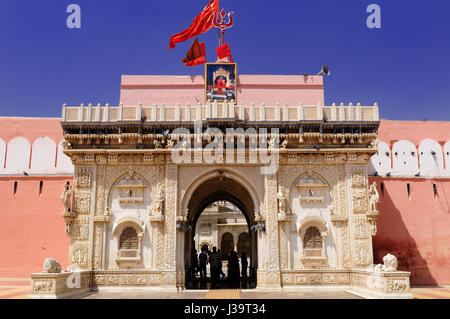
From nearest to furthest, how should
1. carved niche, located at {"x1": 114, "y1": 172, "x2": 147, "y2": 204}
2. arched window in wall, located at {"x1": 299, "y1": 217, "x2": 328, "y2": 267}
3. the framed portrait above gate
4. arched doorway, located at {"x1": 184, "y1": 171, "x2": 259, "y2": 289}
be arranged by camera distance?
arched window in wall, located at {"x1": 299, "y1": 217, "x2": 328, "y2": 267}
carved niche, located at {"x1": 114, "y1": 172, "x2": 147, "y2": 204}
arched doorway, located at {"x1": 184, "y1": 171, "x2": 259, "y2": 289}
the framed portrait above gate

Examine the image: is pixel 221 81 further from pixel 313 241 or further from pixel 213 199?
pixel 313 241

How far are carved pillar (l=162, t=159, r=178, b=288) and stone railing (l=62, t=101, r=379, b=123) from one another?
1793mm

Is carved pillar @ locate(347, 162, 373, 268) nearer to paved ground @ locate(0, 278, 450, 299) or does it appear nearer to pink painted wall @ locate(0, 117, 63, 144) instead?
paved ground @ locate(0, 278, 450, 299)

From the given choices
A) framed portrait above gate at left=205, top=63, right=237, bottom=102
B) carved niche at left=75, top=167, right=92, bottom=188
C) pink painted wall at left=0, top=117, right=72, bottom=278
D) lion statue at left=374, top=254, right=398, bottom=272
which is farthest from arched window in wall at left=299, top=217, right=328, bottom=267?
pink painted wall at left=0, top=117, right=72, bottom=278

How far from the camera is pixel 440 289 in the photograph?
1419 centimetres

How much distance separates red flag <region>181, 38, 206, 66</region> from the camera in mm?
16156

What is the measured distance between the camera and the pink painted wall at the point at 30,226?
15242mm

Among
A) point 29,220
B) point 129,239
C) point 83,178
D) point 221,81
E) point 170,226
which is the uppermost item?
point 221,81

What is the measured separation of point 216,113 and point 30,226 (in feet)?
26.6

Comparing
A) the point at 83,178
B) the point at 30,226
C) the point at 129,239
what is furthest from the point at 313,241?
the point at 30,226

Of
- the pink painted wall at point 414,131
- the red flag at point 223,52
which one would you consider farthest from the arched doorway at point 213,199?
the pink painted wall at point 414,131

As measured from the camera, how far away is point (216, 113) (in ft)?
45.7

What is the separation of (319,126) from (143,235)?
676 cm
